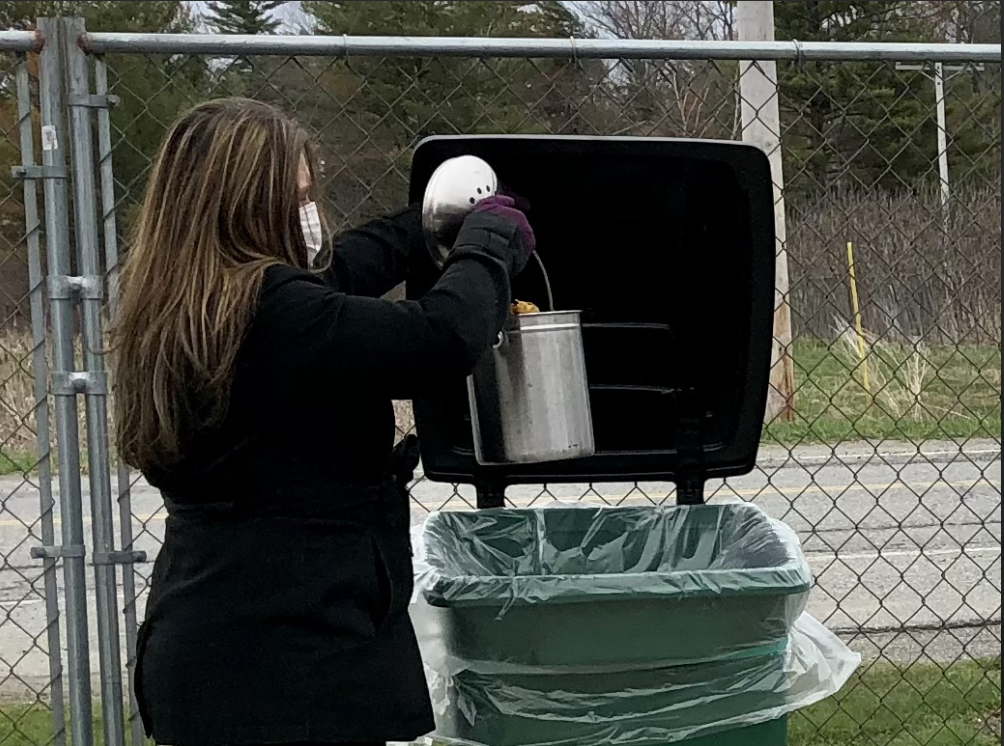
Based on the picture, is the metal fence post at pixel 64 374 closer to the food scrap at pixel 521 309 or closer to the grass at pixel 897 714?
the food scrap at pixel 521 309

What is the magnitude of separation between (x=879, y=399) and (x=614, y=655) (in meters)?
9.34

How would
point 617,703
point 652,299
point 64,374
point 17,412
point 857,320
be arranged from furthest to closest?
point 857,320, point 17,412, point 652,299, point 64,374, point 617,703

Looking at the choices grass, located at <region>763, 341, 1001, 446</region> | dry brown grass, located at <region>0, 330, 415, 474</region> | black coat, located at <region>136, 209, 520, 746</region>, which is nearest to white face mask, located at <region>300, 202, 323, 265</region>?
black coat, located at <region>136, 209, 520, 746</region>

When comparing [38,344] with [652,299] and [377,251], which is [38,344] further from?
[652,299]

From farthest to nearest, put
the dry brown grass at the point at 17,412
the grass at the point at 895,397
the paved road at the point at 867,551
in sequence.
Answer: the grass at the point at 895,397, the dry brown grass at the point at 17,412, the paved road at the point at 867,551

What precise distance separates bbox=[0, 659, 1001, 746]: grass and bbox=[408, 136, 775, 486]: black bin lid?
1311mm

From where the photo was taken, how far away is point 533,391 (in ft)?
6.41

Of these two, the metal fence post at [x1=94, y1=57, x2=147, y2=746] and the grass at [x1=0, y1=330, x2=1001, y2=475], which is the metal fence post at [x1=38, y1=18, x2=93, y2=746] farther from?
the grass at [x1=0, y1=330, x2=1001, y2=475]

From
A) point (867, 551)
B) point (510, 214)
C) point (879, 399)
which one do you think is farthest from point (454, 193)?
point (879, 399)

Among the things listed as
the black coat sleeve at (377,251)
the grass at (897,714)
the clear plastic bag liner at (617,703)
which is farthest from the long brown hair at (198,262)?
the grass at (897,714)

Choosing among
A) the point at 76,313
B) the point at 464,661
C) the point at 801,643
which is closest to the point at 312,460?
the point at 464,661

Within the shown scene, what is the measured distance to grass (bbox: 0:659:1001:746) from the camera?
10.8 ft

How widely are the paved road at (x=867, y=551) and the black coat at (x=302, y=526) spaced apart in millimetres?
1085

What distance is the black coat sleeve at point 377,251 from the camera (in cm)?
200
